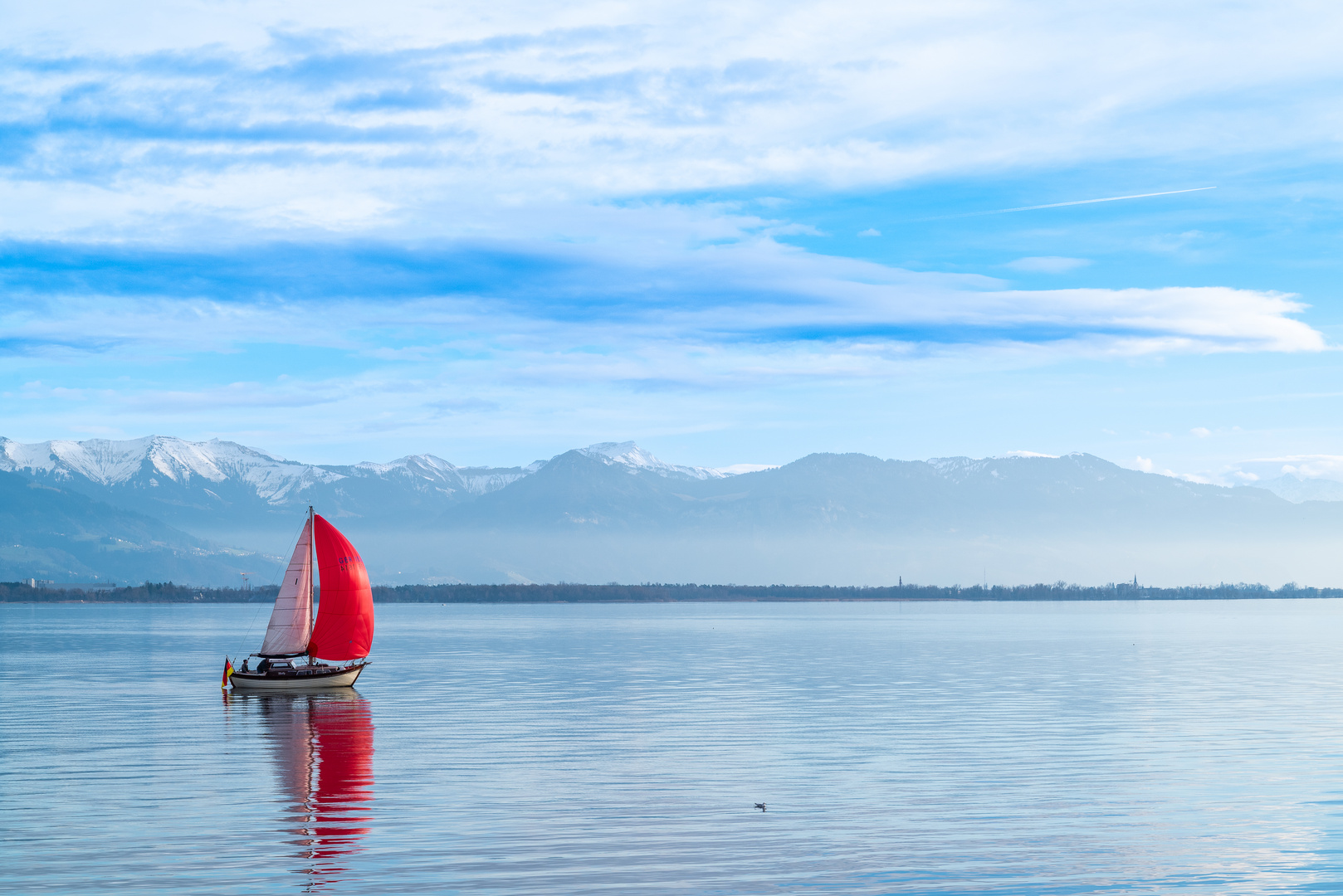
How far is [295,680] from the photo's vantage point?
7544cm

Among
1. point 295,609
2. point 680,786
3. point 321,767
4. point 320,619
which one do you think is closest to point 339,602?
point 320,619

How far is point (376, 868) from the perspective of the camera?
90.3ft

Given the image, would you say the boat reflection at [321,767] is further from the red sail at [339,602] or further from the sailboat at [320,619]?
the red sail at [339,602]

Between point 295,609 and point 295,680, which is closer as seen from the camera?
point 295,680

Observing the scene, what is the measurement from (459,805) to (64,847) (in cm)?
1011

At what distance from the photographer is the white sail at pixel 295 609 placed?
75.9m

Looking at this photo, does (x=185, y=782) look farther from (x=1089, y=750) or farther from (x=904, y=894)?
(x=1089, y=750)

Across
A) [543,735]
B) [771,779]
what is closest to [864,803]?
[771,779]

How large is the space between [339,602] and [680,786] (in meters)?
42.2

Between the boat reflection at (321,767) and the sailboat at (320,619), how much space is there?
4.71 ft

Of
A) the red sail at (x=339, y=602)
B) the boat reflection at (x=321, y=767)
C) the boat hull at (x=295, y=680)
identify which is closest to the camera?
the boat reflection at (x=321, y=767)

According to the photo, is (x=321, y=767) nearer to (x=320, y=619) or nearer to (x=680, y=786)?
(x=680, y=786)

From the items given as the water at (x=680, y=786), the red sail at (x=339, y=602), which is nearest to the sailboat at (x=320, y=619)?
the red sail at (x=339, y=602)

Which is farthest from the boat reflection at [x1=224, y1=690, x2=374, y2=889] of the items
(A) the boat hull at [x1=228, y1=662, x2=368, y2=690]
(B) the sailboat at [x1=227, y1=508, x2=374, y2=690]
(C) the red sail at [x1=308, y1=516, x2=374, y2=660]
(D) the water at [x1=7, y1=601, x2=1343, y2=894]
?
(C) the red sail at [x1=308, y1=516, x2=374, y2=660]
